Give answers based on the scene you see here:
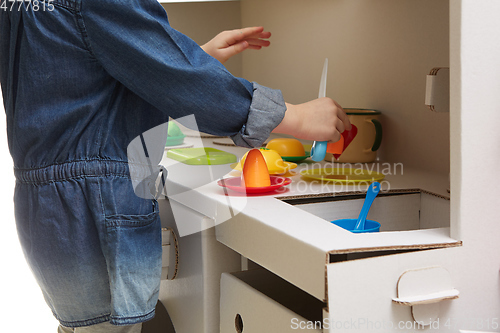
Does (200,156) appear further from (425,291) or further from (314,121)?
(425,291)

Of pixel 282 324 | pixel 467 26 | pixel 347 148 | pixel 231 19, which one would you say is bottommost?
pixel 282 324

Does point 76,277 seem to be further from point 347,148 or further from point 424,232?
point 347,148

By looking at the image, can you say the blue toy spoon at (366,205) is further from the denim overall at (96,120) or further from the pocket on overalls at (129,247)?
the pocket on overalls at (129,247)

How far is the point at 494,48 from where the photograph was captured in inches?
21.7

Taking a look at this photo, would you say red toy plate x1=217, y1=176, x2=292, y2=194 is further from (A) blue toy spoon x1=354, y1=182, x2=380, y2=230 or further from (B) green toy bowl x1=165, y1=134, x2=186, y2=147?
(B) green toy bowl x1=165, y1=134, x2=186, y2=147

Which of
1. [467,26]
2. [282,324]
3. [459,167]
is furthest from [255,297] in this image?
[467,26]

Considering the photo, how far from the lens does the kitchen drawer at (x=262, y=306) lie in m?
0.61

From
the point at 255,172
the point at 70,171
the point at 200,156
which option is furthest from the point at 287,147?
the point at 70,171

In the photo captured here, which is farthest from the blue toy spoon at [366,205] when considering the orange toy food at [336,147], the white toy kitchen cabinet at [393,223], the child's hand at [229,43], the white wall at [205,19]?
the white wall at [205,19]

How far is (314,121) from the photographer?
0.77 metres

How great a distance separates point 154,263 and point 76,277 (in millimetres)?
102

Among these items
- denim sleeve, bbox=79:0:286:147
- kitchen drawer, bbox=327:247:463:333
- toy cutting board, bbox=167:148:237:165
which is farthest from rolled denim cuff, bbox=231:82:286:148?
toy cutting board, bbox=167:148:237:165

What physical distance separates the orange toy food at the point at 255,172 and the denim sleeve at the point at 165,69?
0.40 ft

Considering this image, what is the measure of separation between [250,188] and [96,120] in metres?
0.24
